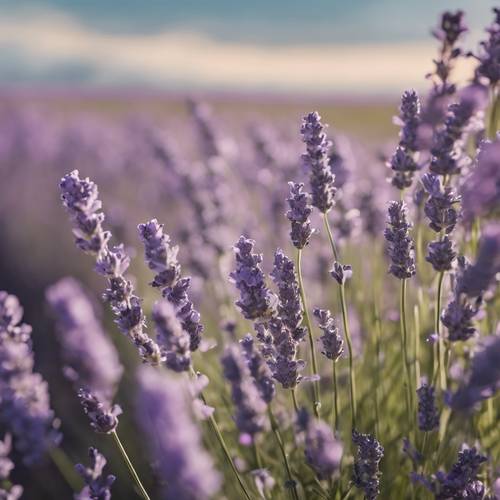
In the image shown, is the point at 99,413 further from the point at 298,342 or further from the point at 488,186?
the point at 488,186

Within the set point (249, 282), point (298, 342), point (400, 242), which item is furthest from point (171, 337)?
point (400, 242)

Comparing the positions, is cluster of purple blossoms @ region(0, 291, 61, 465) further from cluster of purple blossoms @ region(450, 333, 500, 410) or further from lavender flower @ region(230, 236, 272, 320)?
cluster of purple blossoms @ region(450, 333, 500, 410)

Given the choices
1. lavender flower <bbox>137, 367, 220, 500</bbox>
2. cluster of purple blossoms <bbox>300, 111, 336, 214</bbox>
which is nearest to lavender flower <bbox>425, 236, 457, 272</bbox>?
cluster of purple blossoms <bbox>300, 111, 336, 214</bbox>

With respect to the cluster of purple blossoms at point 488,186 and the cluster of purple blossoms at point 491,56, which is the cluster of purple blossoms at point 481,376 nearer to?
the cluster of purple blossoms at point 488,186

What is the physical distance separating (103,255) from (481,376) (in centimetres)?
86

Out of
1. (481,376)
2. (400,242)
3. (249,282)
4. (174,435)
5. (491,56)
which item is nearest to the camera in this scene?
(174,435)

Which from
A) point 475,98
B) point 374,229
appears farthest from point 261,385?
point 374,229

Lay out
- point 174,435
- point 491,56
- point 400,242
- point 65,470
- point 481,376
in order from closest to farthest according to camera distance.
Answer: point 174,435 → point 481,376 → point 400,242 → point 491,56 → point 65,470

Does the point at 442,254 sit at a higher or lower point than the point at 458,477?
higher

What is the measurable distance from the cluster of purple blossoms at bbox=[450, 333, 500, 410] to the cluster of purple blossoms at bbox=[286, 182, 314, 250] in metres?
0.59

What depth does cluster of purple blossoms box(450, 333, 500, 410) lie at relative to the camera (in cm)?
109

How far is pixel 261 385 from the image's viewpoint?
4.56ft

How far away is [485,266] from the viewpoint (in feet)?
4.02

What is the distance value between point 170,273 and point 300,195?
0.38m
